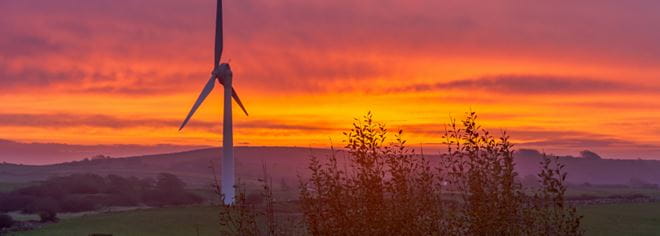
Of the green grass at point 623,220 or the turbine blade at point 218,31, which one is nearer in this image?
the green grass at point 623,220

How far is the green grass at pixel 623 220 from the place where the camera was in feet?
160

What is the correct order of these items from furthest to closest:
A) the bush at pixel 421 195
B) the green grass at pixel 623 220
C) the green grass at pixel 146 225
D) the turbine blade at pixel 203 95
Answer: the turbine blade at pixel 203 95
the green grass at pixel 146 225
the green grass at pixel 623 220
the bush at pixel 421 195

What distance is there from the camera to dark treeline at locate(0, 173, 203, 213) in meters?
100

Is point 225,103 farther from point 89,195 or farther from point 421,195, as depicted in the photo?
point 89,195

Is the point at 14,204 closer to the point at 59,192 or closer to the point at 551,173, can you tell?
the point at 59,192

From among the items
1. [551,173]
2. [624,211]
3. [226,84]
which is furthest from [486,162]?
[624,211]

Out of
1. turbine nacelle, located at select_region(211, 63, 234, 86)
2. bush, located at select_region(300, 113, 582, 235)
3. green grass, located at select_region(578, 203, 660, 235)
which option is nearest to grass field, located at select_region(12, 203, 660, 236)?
green grass, located at select_region(578, 203, 660, 235)

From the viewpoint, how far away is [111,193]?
381 ft

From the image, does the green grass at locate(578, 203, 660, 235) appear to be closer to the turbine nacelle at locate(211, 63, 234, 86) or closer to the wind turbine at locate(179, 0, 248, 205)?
the wind turbine at locate(179, 0, 248, 205)

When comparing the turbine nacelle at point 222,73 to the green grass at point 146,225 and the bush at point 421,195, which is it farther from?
the bush at point 421,195

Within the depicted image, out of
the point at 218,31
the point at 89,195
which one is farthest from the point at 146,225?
the point at 89,195

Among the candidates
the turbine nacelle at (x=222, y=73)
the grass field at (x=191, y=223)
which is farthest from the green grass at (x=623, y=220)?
the turbine nacelle at (x=222, y=73)

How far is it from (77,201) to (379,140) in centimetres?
9248

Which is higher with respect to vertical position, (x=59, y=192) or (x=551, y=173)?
(x=59, y=192)
